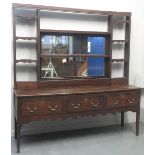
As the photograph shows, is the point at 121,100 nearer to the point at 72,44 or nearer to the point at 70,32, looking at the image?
the point at 72,44

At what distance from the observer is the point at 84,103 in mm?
3016

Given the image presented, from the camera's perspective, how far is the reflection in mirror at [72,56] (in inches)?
129

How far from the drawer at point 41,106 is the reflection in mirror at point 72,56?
21.9 inches

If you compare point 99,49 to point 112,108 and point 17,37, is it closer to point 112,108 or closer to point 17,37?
point 112,108

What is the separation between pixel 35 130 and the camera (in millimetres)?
3385

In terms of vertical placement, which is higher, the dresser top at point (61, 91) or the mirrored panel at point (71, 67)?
the mirrored panel at point (71, 67)

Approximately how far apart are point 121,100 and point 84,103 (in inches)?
22.9

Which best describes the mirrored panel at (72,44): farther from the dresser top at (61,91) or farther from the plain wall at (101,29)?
the dresser top at (61,91)

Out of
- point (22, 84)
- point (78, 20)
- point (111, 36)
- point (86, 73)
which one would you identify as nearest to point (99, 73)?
point (86, 73)

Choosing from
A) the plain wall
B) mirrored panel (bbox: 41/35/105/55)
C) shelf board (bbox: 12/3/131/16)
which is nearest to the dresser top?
the plain wall

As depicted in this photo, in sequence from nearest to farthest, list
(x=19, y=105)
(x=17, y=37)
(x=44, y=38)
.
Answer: (x=19, y=105) < (x=17, y=37) < (x=44, y=38)

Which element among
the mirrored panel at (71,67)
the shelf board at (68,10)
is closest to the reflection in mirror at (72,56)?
the mirrored panel at (71,67)
